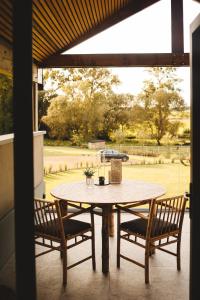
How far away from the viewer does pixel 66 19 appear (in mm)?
5059

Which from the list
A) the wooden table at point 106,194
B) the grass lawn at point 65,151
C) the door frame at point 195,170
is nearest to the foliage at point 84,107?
the grass lawn at point 65,151

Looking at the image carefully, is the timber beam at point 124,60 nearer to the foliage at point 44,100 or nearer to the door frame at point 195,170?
the foliage at point 44,100

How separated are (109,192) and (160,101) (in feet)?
11.0

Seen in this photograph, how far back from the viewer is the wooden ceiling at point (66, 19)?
4.41 meters

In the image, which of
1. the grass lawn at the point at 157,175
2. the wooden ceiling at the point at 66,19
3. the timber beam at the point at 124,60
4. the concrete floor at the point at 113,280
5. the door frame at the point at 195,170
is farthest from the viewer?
the grass lawn at the point at 157,175

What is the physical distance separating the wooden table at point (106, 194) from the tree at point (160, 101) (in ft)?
8.77

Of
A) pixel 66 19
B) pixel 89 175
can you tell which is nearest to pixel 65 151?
pixel 66 19

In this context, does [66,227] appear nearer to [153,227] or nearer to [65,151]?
[153,227]

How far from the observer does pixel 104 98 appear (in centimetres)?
670

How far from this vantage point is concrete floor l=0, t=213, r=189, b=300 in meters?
3.19

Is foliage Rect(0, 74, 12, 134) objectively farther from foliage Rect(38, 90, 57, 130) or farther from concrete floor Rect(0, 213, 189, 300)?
concrete floor Rect(0, 213, 189, 300)

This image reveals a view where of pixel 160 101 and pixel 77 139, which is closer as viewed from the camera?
pixel 160 101

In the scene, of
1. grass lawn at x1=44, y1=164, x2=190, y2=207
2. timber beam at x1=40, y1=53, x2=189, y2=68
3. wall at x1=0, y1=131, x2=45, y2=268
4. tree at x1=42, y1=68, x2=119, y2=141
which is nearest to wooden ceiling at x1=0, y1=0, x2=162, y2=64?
timber beam at x1=40, y1=53, x2=189, y2=68

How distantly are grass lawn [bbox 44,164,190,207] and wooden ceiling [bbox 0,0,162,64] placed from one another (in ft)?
8.48
